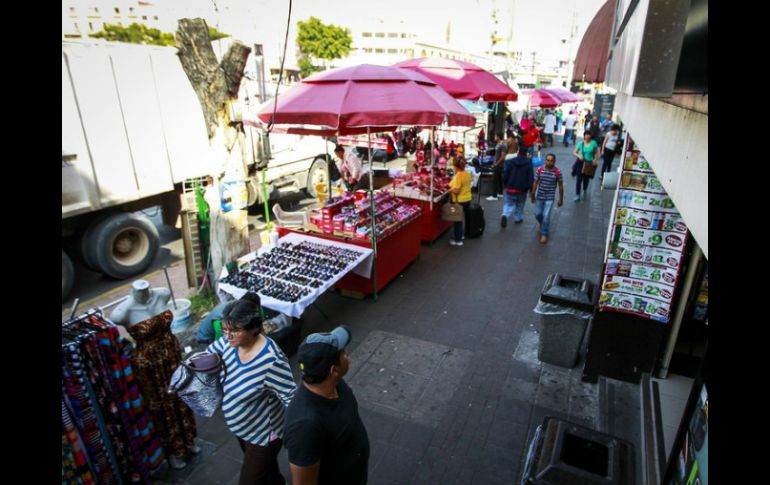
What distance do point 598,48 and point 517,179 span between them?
3.32 m

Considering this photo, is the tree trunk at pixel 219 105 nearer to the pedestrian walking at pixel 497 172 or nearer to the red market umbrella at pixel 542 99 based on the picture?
the pedestrian walking at pixel 497 172

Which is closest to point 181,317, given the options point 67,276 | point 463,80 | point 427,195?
point 67,276

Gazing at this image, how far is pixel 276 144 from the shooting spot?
11.7 m

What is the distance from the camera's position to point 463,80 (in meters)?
10.5

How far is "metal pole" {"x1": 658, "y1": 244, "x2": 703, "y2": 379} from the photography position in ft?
13.9

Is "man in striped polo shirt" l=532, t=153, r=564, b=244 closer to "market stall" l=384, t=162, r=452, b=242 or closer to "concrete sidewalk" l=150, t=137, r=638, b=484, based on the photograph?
"concrete sidewalk" l=150, t=137, r=638, b=484

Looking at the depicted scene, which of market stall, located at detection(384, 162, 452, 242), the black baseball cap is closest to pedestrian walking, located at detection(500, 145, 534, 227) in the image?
market stall, located at detection(384, 162, 452, 242)

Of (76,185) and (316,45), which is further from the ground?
→ (316,45)

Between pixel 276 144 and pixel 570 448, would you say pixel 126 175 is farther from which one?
pixel 570 448

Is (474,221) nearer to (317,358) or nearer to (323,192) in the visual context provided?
(323,192)

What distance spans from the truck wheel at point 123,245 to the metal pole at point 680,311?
326 inches

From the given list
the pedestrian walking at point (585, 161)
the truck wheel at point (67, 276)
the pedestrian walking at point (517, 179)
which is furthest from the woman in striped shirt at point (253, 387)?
the pedestrian walking at point (585, 161)

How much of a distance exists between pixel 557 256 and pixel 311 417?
291 inches
